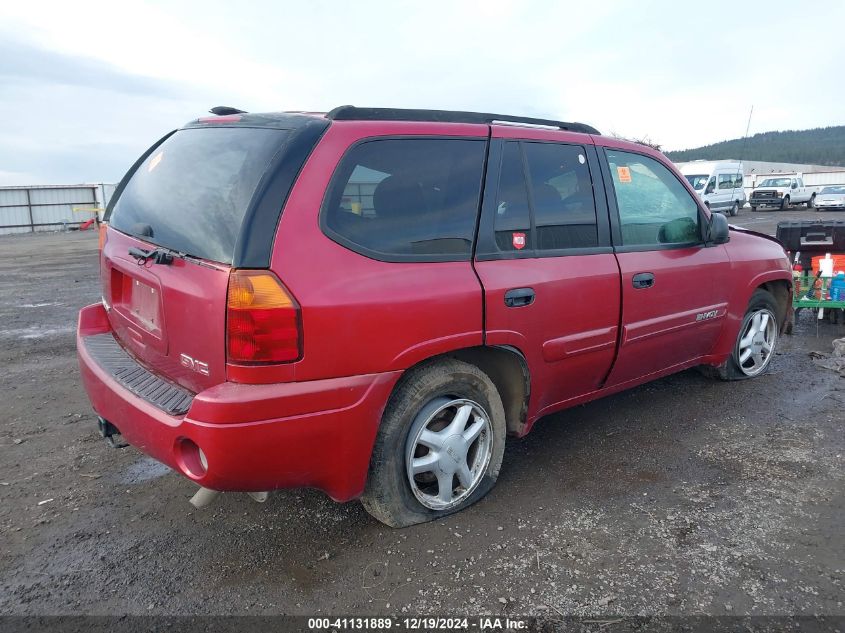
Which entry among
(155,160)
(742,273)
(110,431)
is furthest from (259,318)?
(742,273)

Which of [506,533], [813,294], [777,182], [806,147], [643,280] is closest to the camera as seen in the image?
[506,533]

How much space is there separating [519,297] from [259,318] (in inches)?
50.4

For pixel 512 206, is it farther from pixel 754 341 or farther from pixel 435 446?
pixel 754 341

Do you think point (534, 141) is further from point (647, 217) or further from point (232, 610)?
point (232, 610)

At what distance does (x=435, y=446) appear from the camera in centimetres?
285

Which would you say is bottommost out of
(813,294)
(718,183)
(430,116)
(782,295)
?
(813,294)

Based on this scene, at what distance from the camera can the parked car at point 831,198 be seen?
29.2 meters

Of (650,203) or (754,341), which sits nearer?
(650,203)

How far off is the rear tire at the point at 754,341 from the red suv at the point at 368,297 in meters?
1.36

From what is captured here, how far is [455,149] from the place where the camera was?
116 inches

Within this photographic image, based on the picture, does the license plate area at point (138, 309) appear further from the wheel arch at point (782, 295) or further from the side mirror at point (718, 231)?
the wheel arch at point (782, 295)

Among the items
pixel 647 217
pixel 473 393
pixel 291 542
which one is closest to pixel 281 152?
pixel 473 393

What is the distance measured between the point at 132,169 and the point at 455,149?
5.96ft

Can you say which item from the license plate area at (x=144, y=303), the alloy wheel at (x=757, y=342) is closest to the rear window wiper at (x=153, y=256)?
the license plate area at (x=144, y=303)
